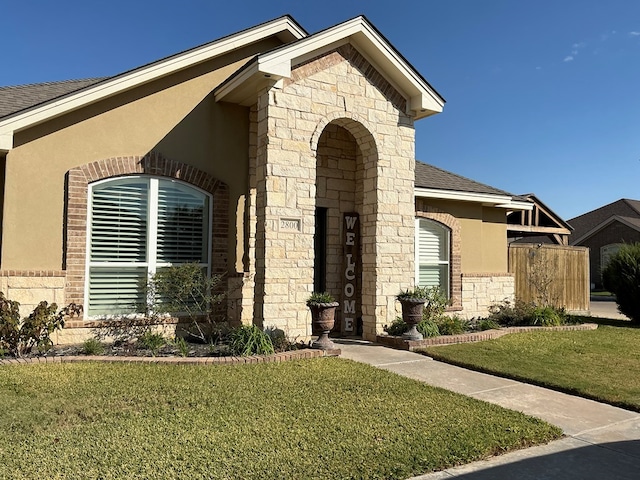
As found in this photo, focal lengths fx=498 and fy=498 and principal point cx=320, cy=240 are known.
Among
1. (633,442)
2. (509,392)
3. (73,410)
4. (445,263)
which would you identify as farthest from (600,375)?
(73,410)

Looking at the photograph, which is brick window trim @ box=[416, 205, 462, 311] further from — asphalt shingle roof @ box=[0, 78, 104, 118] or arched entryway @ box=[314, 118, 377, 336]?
asphalt shingle roof @ box=[0, 78, 104, 118]

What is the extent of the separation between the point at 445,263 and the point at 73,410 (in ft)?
32.4

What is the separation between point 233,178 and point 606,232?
36606mm

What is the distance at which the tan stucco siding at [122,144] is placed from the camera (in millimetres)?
7918

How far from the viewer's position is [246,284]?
9.40 m

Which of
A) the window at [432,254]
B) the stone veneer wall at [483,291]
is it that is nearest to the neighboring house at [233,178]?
the window at [432,254]

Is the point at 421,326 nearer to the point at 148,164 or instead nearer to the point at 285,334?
the point at 285,334

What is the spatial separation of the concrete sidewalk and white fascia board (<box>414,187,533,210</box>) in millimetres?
5165

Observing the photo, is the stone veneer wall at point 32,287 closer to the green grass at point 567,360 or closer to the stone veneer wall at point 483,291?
the green grass at point 567,360

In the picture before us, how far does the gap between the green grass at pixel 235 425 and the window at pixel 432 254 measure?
20.3 ft

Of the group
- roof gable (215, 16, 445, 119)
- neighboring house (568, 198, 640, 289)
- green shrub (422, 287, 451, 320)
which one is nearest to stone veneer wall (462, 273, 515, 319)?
Answer: green shrub (422, 287, 451, 320)

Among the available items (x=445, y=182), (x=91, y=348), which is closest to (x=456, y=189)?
(x=445, y=182)

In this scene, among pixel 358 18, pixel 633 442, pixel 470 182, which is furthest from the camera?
pixel 470 182

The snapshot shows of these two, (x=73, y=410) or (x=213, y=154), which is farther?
(x=213, y=154)
